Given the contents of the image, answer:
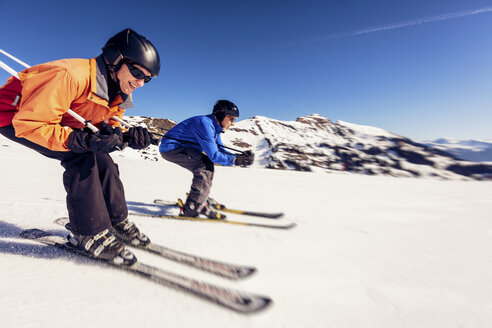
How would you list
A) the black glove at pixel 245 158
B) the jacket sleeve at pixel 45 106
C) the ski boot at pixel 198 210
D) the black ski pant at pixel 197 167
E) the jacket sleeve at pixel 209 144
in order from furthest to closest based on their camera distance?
the black glove at pixel 245 158 → the jacket sleeve at pixel 209 144 → the black ski pant at pixel 197 167 → the ski boot at pixel 198 210 → the jacket sleeve at pixel 45 106

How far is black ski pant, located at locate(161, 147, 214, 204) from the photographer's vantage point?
3.28 metres

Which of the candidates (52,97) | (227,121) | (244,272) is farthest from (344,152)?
(52,97)

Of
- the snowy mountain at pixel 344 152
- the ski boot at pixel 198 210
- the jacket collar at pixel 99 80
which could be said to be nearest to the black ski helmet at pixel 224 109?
the ski boot at pixel 198 210

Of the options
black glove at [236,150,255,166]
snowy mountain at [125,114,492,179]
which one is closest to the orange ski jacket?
black glove at [236,150,255,166]

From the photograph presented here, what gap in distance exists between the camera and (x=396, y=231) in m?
2.75

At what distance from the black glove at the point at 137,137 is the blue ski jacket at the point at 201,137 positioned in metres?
1.39

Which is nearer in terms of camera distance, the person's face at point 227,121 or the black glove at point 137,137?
the black glove at point 137,137

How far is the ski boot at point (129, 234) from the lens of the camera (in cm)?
200

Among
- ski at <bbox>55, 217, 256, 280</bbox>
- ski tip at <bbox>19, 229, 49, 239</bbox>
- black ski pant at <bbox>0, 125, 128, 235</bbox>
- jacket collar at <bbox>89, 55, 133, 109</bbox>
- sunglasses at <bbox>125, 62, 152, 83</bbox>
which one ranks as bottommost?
ski tip at <bbox>19, 229, 49, 239</bbox>

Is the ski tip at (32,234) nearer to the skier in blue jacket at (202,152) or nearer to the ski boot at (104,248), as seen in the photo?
the ski boot at (104,248)

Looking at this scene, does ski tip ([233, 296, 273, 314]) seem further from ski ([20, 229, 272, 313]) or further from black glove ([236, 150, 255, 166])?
black glove ([236, 150, 255, 166])

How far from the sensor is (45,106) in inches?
54.1

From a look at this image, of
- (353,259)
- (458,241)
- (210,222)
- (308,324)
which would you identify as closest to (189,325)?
(308,324)

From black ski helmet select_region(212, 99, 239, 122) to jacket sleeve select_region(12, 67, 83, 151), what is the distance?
97.9 inches
